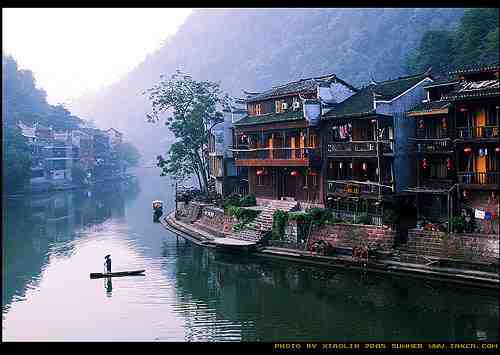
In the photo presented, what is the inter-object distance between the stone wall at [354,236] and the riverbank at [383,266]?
110cm

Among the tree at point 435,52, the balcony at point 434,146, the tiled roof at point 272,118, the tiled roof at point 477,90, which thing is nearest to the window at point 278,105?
the tiled roof at point 272,118

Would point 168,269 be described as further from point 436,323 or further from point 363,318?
point 436,323

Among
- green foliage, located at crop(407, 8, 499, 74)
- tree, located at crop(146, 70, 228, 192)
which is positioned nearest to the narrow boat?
tree, located at crop(146, 70, 228, 192)

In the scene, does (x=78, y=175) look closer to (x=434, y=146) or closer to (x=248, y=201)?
(x=248, y=201)

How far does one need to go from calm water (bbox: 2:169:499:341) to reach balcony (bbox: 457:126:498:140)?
835 centimetres

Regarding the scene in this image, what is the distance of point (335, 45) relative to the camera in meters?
150

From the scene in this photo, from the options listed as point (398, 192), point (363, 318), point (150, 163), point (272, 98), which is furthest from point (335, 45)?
point (363, 318)

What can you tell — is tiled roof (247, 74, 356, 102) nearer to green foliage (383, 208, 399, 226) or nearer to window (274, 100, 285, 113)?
window (274, 100, 285, 113)

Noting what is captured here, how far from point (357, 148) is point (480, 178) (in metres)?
9.52

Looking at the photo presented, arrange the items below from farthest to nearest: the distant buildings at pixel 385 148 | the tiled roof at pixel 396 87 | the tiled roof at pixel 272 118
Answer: the tiled roof at pixel 272 118 < the tiled roof at pixel 396 87 < the distant buildings at pixel 385 148

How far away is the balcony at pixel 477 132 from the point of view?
2958 cm

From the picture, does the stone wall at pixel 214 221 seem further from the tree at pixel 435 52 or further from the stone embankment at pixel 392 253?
the tree at pixel 435 52

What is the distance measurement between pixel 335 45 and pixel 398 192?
12037 centimetres

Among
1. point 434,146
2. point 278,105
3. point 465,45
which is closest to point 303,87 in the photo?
point 278,105
